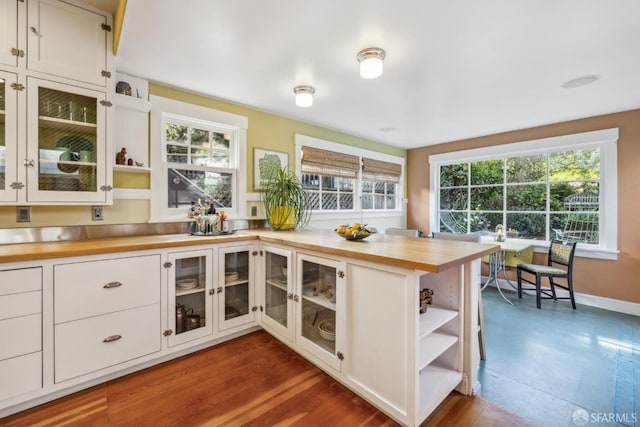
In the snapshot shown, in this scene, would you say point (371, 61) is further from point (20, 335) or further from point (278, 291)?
point (20, 335)

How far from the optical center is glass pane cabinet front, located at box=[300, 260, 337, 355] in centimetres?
185

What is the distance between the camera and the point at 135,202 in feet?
7.90

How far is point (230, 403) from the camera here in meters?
1.63

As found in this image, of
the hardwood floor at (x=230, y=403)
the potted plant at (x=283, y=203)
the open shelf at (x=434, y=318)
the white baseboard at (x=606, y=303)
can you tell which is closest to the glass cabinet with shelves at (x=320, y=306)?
the hardwood floor at (x=230, y=403)

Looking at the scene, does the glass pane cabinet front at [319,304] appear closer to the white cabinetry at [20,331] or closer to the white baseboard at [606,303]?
the white cabinetry at [20,331]

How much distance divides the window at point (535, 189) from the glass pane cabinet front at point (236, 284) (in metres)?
3.86

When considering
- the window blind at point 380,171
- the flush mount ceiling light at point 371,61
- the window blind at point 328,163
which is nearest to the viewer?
the flush mount ceiling light at point 371,61

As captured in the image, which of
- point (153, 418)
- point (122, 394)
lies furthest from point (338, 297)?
point (122, 394)

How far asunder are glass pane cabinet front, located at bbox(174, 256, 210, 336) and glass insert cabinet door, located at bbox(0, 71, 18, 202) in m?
1.09

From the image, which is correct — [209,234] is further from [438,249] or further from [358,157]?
[358,157]

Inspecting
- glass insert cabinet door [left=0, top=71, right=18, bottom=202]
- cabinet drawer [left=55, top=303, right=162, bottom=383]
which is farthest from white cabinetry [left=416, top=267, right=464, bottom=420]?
glass insert cabinet door [left=0, top=71, right=18, bottom=202]

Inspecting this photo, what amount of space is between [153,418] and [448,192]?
5.01 meters

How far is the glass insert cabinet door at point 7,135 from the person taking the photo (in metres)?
1.69

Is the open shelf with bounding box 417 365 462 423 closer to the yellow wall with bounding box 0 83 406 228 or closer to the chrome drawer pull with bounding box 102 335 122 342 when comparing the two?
the chrome drawer pull with bounding box 102 335 122 342
